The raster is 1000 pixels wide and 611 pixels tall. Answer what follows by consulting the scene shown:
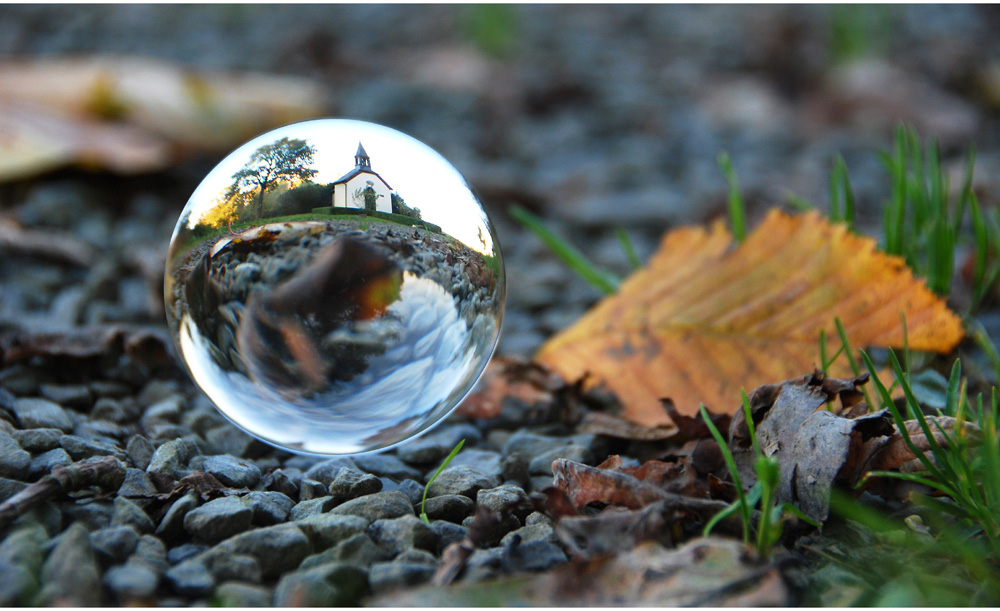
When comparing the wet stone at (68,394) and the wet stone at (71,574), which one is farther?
the wet stone at (68,394)

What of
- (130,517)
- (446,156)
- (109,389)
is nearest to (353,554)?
(130,517)

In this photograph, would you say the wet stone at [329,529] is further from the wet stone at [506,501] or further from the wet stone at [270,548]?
the wet stone at [506,501]

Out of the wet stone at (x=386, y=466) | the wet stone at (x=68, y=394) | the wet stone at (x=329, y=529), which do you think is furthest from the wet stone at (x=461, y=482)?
the wet stone at (x=68, y=394)

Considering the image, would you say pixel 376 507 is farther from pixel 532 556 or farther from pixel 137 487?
pixel 137 487

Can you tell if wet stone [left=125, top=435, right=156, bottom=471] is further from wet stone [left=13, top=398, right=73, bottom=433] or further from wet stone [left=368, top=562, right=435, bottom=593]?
wet stone [left=368, top=562, right=435, bottom=593]

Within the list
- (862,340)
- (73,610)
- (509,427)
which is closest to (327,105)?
(509,427)

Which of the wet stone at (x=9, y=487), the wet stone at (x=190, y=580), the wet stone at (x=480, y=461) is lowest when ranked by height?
the wet stone at (x=480, y=461)

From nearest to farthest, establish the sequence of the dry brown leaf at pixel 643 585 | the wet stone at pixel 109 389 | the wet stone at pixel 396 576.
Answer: the dry brown leaf at pixel 643 585
the wet stone at pixel 396 576
the wet stone at pixel 109 389
